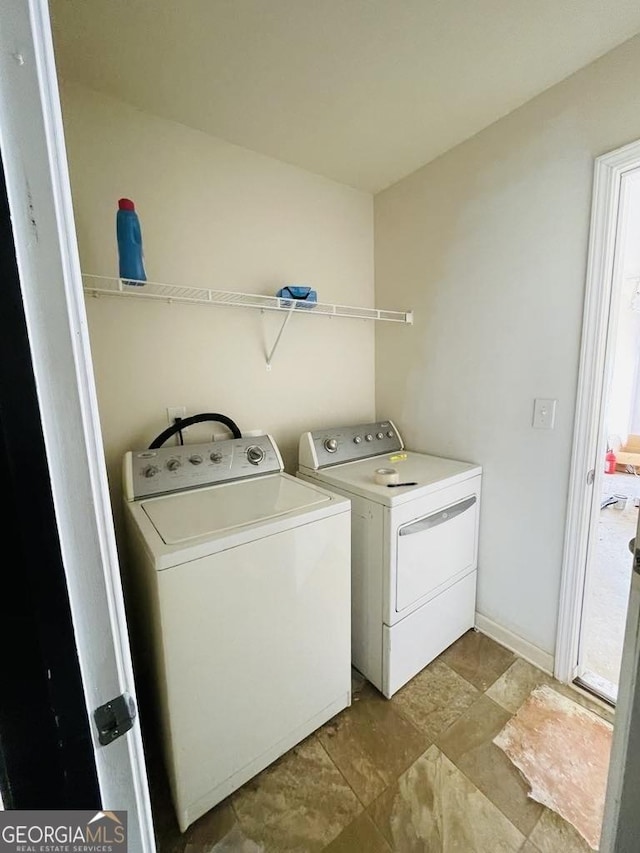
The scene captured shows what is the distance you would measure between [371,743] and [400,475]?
3.51ft

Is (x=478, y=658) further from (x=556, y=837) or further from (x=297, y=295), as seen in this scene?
(x=297, y=295)

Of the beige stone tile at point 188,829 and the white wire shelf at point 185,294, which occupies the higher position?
the white wire shelf at point 185,294

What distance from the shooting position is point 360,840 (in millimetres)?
1085

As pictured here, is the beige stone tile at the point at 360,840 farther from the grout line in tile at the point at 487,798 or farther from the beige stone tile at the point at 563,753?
the beige stone tile at the point at 563,753

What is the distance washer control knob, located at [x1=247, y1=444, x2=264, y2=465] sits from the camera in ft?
5.53

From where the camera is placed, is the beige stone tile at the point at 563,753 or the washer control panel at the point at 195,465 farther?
the washer control panel at the point at 195,465

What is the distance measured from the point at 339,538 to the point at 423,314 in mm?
1388

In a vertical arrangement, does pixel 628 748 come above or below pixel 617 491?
above

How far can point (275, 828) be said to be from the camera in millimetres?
1119

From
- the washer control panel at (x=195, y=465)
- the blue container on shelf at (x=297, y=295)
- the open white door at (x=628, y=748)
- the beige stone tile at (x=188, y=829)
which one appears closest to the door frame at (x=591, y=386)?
the open white door at (x=628, y=748)

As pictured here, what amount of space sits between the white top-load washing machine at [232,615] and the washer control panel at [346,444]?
36 centimetres

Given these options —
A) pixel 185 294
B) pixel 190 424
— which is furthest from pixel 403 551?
pixel 185 294

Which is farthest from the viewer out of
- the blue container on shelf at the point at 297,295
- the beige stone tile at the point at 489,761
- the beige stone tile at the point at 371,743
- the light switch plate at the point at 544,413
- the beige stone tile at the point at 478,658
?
the blue container on shelf at the point at 297,295

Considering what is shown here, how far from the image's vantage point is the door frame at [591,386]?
1.32 m
